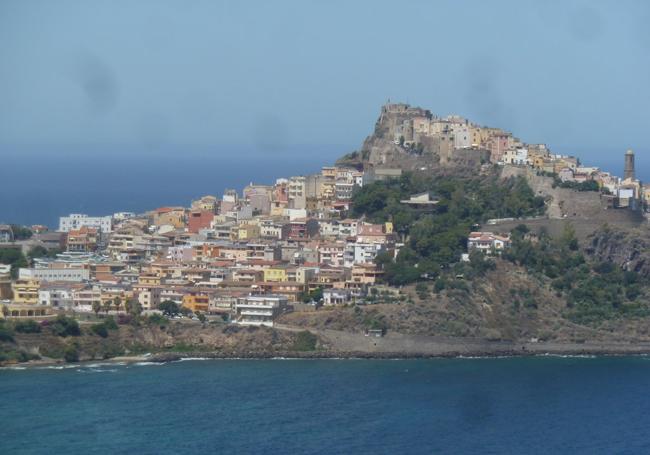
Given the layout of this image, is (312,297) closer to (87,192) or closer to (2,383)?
(2,383)

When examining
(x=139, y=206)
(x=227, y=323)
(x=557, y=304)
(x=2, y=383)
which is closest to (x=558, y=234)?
(x=557, y=304)

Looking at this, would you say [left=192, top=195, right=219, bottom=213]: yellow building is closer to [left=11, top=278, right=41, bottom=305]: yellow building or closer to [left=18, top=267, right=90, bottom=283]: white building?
[left=18, top=267, right=90, bottom=283]: white building

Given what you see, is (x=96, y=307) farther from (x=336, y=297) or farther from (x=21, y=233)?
(x=21, y=233)

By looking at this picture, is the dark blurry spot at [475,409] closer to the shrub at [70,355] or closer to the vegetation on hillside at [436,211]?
the vegetation on hillside at [436,211]

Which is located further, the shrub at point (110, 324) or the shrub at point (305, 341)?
the shrub at point (110, 324)

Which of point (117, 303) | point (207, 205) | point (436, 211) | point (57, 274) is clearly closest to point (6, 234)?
point (57, 274)

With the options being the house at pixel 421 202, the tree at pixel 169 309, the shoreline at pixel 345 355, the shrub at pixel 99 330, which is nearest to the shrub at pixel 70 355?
the shoreline at pixel 345 355

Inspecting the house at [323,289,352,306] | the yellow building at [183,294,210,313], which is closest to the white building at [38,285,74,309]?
the yellow building at [183,294,210,313]
